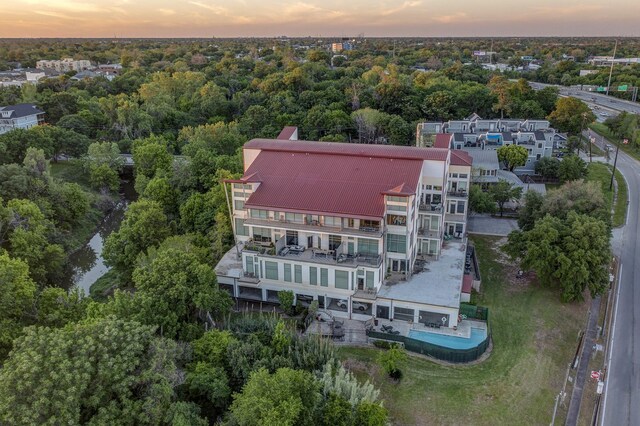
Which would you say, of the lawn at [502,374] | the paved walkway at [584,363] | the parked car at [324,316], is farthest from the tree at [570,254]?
the parked car at [324,316]

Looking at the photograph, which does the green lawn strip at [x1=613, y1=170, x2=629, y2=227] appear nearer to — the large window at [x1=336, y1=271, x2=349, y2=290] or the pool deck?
the pool deck

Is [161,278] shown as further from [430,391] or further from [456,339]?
[456,339]

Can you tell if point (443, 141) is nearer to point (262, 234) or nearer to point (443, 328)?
point (443, 328)

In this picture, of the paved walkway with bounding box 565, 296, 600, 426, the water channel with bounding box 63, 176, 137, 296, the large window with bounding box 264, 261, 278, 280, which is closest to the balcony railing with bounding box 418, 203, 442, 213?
the large window with bounding box 264, 261, 278, 280

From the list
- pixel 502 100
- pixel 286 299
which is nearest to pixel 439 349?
pixel 286 299

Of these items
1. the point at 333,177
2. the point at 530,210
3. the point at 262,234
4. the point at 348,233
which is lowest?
the point at 530,210

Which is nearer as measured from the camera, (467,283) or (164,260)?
(164,260)

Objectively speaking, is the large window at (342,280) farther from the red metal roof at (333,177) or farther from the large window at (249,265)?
the large window at (249,265)
